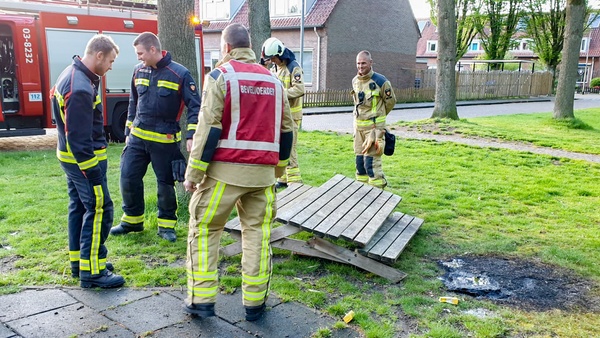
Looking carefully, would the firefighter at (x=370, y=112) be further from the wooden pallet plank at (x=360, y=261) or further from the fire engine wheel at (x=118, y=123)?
the fire engine wheel at (x=118, y=123)

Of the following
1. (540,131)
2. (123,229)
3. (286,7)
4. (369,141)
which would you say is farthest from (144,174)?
(286,7)

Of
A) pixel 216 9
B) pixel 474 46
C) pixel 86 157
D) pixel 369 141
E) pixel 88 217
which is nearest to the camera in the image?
pixel 86 157

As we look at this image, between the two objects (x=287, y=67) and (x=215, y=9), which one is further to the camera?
(x=215, y=9)

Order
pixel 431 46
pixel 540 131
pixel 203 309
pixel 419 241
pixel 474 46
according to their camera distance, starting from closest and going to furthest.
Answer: pixel 203 309
pixel 419 241
pixel 540 131
pixel 431 46
pixel 474 46

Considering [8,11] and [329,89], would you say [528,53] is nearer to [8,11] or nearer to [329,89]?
[329,89]

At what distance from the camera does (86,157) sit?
4.12 meters

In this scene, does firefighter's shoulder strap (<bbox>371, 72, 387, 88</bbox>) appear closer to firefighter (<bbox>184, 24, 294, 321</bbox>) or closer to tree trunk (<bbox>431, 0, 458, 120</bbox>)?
firefighter (<bbox>184, 24, 294, 321</bbox>)

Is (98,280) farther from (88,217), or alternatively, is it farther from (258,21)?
(258,21)

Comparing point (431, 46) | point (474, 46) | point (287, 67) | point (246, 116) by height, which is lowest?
point (246, 116)

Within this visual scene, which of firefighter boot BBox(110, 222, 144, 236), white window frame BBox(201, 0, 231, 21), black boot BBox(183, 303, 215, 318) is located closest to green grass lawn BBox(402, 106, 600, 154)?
firefighter boot BBox(110, 222, 144, 236)

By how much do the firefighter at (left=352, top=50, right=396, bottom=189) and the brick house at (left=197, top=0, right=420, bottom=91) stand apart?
66.8 feet

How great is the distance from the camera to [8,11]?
11227 mm

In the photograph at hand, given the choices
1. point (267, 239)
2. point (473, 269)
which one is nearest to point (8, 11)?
point (267, 239)

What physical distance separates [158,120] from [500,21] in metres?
45.0
